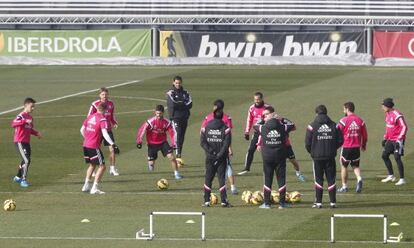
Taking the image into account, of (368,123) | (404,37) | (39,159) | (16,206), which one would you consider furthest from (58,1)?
(16,206)

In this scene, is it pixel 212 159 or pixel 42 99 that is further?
pixel 42 99

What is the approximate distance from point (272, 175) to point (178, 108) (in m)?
8.10

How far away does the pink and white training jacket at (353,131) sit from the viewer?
88.0 feet

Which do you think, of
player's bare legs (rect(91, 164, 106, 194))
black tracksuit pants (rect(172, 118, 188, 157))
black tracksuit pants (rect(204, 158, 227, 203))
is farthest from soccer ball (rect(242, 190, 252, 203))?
black tracksuit pants (rect(172, 118, 188, 157))

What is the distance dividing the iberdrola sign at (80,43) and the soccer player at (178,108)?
1331 inches

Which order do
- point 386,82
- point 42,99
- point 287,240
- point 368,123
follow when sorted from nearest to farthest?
point 287,240
point 368,123
point 42,99
point 386,82

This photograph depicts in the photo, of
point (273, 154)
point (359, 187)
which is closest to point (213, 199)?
point (273, 154)

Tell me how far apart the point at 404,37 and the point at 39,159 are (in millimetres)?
33876

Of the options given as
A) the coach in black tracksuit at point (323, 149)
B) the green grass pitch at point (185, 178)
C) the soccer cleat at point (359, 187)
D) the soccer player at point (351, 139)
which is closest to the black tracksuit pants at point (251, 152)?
the green grass pitch at point (185, 178)

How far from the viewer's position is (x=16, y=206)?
25.5 meters

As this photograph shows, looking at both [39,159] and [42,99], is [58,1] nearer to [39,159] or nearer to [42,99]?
[42,99]

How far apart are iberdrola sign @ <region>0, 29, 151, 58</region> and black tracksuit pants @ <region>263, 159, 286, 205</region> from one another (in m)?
41.8

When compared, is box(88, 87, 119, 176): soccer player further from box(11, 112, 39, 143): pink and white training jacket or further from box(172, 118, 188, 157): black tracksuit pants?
box(172, 118, 188, 157): black tracksuit pants

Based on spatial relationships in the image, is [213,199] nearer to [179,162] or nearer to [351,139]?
[351,139]
